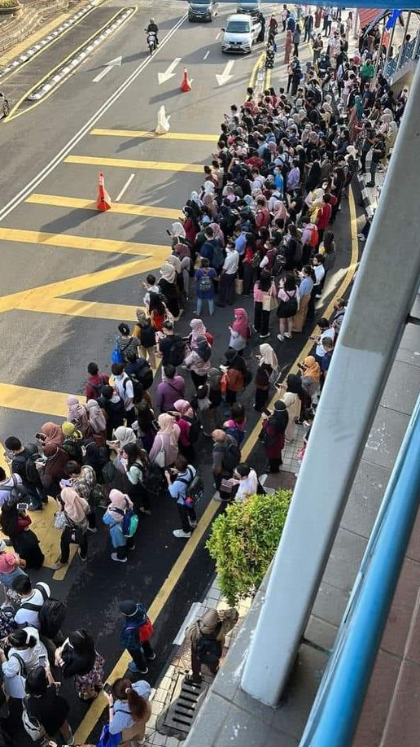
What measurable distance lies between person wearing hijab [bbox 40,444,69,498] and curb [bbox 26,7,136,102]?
17956 millimetres

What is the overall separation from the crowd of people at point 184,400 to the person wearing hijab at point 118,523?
2cm

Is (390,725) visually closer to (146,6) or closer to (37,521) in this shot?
(37,521)

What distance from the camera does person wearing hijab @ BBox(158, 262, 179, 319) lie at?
11039mm

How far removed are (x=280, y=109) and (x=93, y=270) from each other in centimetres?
735

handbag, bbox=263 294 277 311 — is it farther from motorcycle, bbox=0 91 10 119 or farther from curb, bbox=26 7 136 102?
curb, bbox=26 7 136 102

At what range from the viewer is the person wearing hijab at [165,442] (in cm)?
788

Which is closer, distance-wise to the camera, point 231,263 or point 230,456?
point 230,456

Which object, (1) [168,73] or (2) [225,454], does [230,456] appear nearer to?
(2) [225,454]

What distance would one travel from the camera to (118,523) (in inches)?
286

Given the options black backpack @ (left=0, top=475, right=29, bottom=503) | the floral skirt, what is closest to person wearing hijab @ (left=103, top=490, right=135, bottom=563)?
black backpack @ (left=0, top=475, right=29, bottom=503)

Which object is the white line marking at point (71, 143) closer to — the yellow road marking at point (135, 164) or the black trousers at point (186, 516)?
the yellow road marking at point (135, 164)

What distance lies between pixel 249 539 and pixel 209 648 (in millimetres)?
1064

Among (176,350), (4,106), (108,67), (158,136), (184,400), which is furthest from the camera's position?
(108,67)

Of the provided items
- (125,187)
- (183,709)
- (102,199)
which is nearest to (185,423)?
(183,709)
